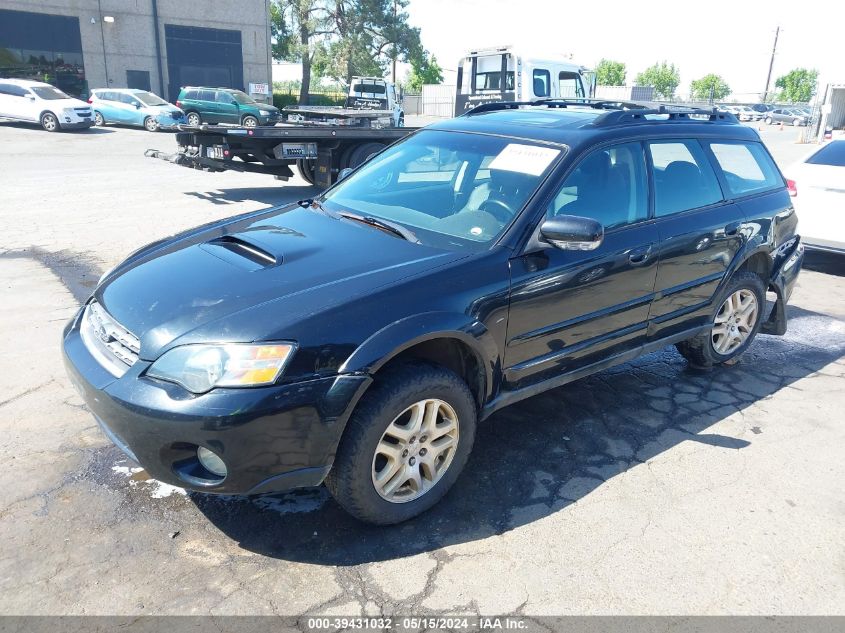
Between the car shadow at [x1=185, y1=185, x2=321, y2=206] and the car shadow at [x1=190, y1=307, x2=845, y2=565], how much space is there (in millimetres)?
7417

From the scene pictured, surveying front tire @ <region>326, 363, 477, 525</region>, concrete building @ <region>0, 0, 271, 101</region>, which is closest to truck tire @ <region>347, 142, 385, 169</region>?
front tire @ <region>326, 363, 477, 525</region>

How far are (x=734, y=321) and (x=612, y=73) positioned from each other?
99442 mm

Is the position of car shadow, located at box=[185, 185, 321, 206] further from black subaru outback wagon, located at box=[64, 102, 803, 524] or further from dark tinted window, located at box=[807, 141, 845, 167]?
dark tinted window, located at box=[807, 141, 845, 167]

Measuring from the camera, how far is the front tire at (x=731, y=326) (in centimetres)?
463

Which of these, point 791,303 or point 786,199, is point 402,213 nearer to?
point 786,199

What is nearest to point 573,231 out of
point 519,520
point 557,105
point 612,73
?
point 519,520

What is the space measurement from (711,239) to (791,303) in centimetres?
318

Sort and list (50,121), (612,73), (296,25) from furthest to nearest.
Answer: (612,73) → (296,25) → (50,121)

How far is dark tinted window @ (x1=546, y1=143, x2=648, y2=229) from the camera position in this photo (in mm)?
3541

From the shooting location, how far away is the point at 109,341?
294 centimetres

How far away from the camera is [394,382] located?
2771 millimetres

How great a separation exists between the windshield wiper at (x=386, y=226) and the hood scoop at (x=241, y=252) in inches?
23.6

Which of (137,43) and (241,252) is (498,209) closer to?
(241,252)

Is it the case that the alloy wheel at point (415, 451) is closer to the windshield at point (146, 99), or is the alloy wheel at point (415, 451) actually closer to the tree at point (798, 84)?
the windshield at point (146, 99)
